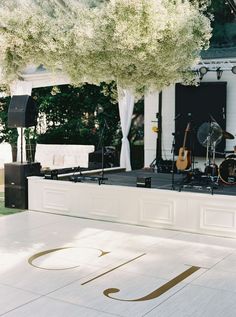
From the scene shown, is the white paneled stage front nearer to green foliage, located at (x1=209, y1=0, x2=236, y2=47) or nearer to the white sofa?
the white sofa

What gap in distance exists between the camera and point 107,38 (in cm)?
623

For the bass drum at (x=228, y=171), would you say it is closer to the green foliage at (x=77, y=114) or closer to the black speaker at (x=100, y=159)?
the black speaker at (x=100, y=159)

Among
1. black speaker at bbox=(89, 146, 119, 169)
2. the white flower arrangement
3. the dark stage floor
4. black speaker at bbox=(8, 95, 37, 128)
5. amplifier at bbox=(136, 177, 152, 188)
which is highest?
the white flower arrangement

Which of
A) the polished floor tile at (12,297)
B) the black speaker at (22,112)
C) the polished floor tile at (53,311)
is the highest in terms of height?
the black speaker at (22,112)

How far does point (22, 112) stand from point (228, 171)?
4.01 m

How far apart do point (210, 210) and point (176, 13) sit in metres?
2.66

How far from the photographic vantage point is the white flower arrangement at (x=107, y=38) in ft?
19.5

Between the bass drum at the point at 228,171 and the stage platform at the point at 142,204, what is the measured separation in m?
0.67

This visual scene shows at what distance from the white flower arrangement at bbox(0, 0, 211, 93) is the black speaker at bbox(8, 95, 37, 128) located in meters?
0.50

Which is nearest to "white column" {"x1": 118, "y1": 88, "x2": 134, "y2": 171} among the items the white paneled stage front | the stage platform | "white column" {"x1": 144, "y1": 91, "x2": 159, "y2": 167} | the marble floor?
"white column" {"x1": 144, "y1": 91, "x2": 159, "y2": 167}

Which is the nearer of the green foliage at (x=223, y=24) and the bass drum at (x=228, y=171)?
the bass drum at (x=228, y=171)

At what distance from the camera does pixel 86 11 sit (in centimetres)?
626

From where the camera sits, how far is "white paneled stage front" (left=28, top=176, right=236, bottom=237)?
6098 millimetres

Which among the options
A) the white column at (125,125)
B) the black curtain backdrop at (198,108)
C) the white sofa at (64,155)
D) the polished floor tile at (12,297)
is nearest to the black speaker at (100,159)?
the white sofa at (64,155)
